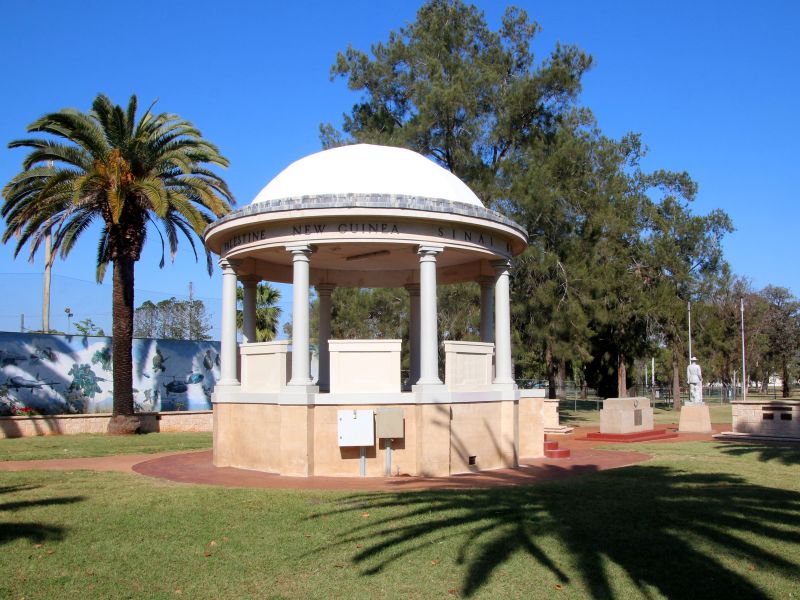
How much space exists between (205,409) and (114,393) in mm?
6234

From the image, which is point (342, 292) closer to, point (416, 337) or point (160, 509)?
point (416, 337)

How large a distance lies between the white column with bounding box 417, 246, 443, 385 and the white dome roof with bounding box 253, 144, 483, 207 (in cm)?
125

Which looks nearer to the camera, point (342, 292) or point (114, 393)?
point (114, 393)

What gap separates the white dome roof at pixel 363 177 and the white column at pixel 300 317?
4.26 ft

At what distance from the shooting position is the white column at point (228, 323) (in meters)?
17.2

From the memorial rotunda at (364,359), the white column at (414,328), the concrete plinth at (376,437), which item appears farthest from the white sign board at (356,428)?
the white column at (414,328)

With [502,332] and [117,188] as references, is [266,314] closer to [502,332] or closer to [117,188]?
[117,188]

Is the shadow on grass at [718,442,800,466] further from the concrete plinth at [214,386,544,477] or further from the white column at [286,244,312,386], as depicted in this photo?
the white column at [286,244,312,386]

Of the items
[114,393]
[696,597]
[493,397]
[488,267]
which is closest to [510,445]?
[493,397]

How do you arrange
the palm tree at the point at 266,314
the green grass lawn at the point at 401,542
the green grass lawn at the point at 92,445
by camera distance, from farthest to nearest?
the palm tree at the point at 266,314 < the green grass lawn at the point at 92,445 < the green grass lawn at the point at 401,542

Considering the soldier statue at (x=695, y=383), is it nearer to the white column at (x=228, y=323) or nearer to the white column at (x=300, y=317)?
the white column at (x=228, y=323)

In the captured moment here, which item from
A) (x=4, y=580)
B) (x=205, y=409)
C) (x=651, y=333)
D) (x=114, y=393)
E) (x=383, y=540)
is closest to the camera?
(x=4, y=580)

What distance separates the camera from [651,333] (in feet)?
151

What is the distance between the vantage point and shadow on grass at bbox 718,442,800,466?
715 inches
